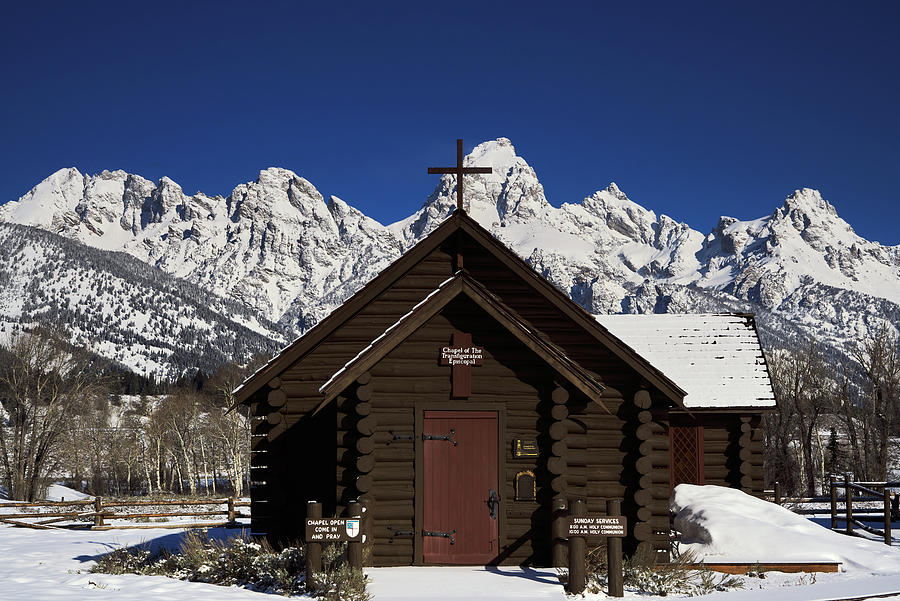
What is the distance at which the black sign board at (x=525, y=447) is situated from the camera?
584 inches

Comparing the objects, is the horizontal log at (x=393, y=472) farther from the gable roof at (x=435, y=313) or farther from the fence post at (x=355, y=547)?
the fence post at (x=355, y=547)

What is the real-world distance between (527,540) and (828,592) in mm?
4887

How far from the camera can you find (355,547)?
12.7m

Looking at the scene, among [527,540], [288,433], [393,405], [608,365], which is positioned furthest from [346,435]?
[608,365]

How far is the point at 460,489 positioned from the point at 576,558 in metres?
2.96

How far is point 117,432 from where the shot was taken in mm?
77688

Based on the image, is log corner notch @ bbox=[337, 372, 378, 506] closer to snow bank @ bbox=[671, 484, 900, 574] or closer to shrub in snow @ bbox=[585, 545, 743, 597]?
shrub in snow @ bbox=[585, 545, 743, 597]

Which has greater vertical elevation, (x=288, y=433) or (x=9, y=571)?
(x=288, y=433)

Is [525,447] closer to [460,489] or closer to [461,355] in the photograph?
[460,489]

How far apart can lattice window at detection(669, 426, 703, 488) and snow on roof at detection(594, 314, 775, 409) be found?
0.92 meters

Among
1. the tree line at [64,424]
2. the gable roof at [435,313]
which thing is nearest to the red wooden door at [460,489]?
the gable roof at [435,313]

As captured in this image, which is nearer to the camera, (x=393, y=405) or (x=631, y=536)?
(x=393, y=405)

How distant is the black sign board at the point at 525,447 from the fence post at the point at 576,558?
2.50 metres

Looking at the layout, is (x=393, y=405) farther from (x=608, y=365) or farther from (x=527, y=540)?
(x=608, y=365)
